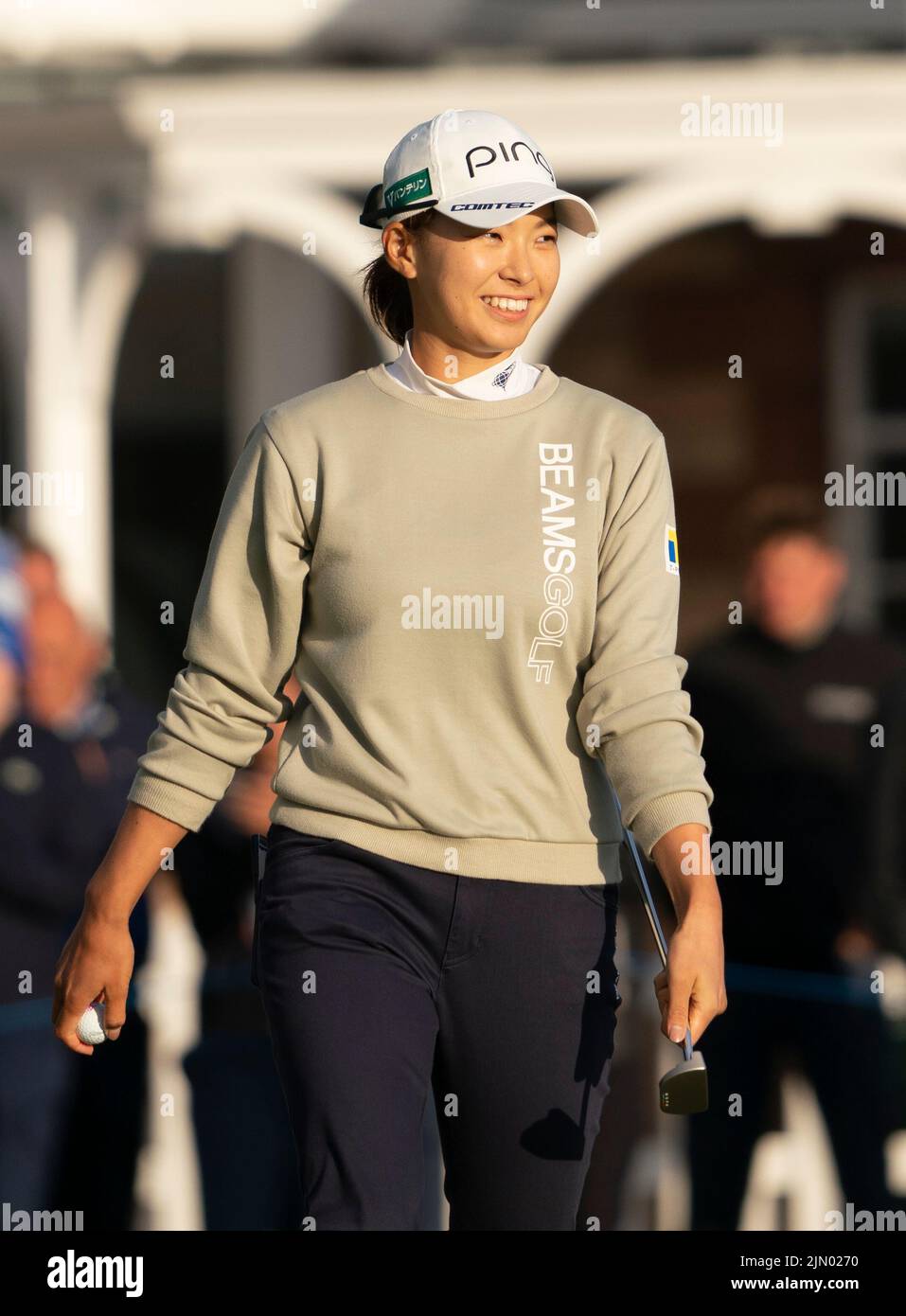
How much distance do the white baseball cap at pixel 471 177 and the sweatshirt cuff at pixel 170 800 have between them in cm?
88

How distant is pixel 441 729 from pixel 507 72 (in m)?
5.98

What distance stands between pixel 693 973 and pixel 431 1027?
1.22 ft

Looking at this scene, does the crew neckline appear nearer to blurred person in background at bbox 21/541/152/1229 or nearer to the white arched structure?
blurred person in background at bbox 21/541/152/1229

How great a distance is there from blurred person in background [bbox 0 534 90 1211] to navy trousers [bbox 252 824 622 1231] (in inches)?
96.7

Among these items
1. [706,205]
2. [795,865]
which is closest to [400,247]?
[795,865]

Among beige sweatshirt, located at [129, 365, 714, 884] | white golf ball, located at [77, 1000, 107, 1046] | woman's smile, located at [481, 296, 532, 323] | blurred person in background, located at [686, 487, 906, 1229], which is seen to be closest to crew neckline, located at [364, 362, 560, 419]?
beige sweatshirt, located at [129, 365, 714, 884]

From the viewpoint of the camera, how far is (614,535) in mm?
2930

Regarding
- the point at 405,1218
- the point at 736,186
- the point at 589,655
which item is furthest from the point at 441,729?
the point at 736,186

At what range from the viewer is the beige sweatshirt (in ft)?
9.27

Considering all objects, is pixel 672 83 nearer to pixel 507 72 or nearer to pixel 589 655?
pixel 507 72

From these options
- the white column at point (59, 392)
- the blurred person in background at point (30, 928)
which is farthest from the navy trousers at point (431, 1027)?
the white column at point (59, 392)

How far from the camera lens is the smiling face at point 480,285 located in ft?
9.64

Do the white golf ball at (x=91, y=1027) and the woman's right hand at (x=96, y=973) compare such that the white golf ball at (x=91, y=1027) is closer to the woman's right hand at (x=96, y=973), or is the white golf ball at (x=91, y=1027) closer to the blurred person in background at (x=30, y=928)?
the woman's right hand at (x=96, y=973)

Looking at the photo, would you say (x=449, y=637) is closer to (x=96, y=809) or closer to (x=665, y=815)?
(x=665, y=815)
